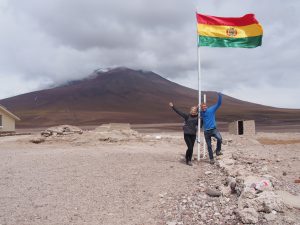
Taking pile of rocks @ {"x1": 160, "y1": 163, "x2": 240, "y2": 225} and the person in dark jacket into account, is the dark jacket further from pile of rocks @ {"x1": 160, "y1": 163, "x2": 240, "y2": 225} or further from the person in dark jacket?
pile of rocks @ {"x1": 160, "y1": 163, "x2": 240, "y2": 225}

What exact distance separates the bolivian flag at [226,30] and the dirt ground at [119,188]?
3.53 meters

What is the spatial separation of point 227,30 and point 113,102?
129 meters

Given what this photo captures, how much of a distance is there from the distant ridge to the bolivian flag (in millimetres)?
81831

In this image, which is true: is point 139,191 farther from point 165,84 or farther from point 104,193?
point 165,84

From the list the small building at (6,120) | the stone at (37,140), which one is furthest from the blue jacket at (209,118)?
the small building at (6,120)

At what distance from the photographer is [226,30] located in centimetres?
1200

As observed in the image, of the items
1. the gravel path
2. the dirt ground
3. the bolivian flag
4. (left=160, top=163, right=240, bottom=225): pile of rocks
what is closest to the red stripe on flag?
the bolivian flag

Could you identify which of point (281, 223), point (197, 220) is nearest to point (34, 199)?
point (197, 220)

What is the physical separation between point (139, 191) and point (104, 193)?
2.27 feet

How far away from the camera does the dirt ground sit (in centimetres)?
650

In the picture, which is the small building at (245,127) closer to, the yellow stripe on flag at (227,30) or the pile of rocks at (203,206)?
the yellow stripe on flag at (227,30)

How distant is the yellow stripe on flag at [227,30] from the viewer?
39.3 feet

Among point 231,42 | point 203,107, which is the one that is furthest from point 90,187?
point 231,42

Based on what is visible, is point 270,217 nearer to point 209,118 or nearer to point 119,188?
point 119,188
